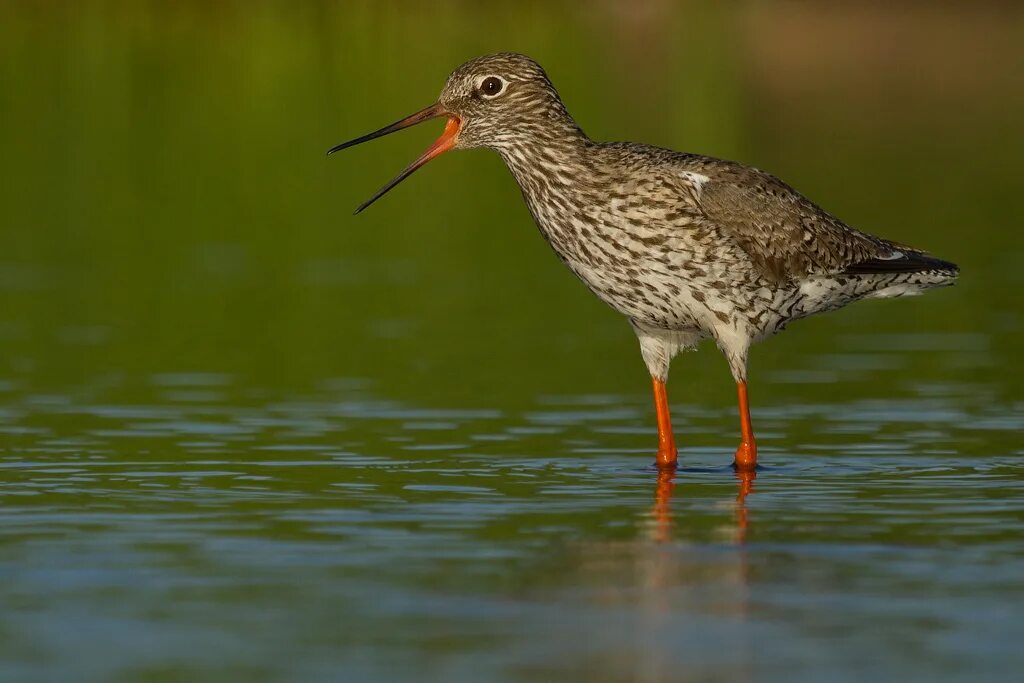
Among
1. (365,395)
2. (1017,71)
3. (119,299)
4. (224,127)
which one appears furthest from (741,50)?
(365,395)

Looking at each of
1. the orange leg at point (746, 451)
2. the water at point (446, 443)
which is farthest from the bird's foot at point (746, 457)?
the water at point (446, 443)

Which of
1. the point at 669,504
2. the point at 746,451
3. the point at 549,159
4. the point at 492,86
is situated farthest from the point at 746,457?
the point at 492,86

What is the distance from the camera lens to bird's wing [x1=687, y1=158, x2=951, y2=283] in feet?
49.2

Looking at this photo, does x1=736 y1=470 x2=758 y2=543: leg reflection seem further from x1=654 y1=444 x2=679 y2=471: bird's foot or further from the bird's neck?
the bird's neck

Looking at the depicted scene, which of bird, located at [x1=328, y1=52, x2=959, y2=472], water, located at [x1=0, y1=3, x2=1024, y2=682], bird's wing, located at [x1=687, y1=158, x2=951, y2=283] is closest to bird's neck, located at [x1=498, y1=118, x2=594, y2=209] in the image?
bird, located at [x1=328, y1=52, x2=959, y2=472]

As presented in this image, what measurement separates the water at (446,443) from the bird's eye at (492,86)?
224 cm

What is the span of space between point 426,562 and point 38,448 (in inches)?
189

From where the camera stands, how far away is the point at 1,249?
26.8 meters

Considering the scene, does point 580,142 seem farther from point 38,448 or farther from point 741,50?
point 741,50

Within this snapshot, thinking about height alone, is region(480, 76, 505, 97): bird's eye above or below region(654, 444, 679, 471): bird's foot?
above

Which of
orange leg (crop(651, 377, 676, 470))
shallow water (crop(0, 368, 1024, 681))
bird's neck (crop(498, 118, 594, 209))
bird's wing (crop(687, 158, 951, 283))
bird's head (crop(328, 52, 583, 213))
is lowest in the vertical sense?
shallow water (crop(0, 368, 1024, 681))

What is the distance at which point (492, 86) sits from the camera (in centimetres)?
1516

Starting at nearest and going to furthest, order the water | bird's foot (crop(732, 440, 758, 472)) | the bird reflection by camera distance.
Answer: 1. the water
2. the bird reflection
3. bird's foot (crop(732, 440, 758, 472))

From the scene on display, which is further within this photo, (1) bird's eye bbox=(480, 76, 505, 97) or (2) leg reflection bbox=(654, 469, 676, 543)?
A: (1) bird's eye bbox=(480, 76, 505, 97)
